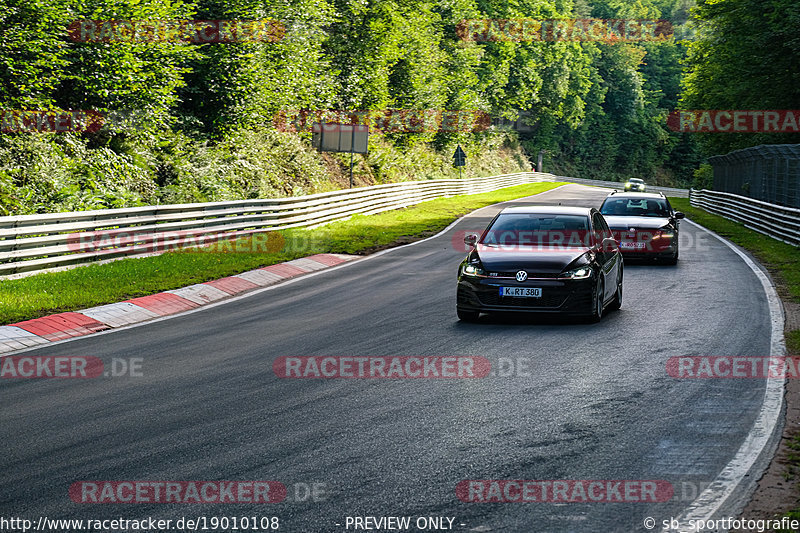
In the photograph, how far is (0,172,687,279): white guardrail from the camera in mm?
14211

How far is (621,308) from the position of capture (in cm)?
1316

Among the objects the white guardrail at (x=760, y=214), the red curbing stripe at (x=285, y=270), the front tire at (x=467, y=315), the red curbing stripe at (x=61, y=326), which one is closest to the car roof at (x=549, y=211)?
the front tire at (x=467, y=315)

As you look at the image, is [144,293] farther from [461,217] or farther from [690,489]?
[461,217]

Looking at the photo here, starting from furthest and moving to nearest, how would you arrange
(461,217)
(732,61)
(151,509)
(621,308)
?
(732,61) → (461,217) → (621,308) → (151,509)

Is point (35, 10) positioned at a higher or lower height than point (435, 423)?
higher

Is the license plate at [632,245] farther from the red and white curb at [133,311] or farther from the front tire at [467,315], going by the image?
the front tire at [467,315]

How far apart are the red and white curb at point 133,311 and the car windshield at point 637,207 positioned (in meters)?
7.65

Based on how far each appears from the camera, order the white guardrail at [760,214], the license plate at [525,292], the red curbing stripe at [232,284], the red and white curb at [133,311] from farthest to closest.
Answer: the white guardrail at [760,214] < the red curbing stripe at [232,284] < the license plate at [525,292] < the red and white curb at [133,311]

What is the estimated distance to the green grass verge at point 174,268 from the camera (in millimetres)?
12531

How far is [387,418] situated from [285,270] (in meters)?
11.1

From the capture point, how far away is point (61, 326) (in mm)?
11219

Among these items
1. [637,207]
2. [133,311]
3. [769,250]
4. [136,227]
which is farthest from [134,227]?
[769,250]

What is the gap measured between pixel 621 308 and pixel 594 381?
5147 millimetres

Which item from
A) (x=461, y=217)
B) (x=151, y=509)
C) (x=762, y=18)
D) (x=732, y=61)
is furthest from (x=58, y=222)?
(x=732, y=61)
